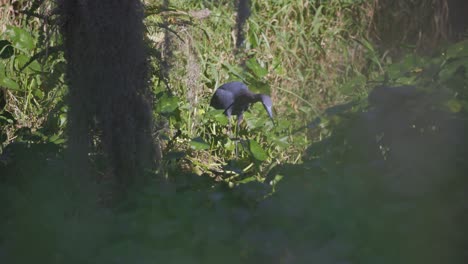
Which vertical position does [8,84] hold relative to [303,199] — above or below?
above

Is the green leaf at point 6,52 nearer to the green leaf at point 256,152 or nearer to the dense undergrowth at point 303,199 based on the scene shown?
the dense undergrowth at point 303,199

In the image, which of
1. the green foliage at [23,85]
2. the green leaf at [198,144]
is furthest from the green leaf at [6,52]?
the green leaf at [198,144]

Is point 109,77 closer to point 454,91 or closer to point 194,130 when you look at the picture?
point 454,91

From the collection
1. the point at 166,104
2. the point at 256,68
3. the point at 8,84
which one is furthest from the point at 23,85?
the point at 256,68

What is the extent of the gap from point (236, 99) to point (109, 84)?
6.12 ft

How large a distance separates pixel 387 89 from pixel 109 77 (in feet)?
3.44

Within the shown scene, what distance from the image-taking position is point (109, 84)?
3.13 metres

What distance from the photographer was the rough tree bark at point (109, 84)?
10.1ft

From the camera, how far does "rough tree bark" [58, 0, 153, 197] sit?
308 centimetres

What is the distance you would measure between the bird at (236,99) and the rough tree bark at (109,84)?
5.24 ft

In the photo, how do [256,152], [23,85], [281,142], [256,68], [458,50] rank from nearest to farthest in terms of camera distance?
[458,50], [256,152], [281,142], [23,85], [256,68]

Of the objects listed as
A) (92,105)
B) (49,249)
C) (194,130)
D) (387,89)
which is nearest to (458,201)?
(387,89)

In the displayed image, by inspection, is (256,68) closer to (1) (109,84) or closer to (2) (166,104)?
(2) (166,104)

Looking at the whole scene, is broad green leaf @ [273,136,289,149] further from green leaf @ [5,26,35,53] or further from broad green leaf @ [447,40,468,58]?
green leaf @ [5,26,35,53]
